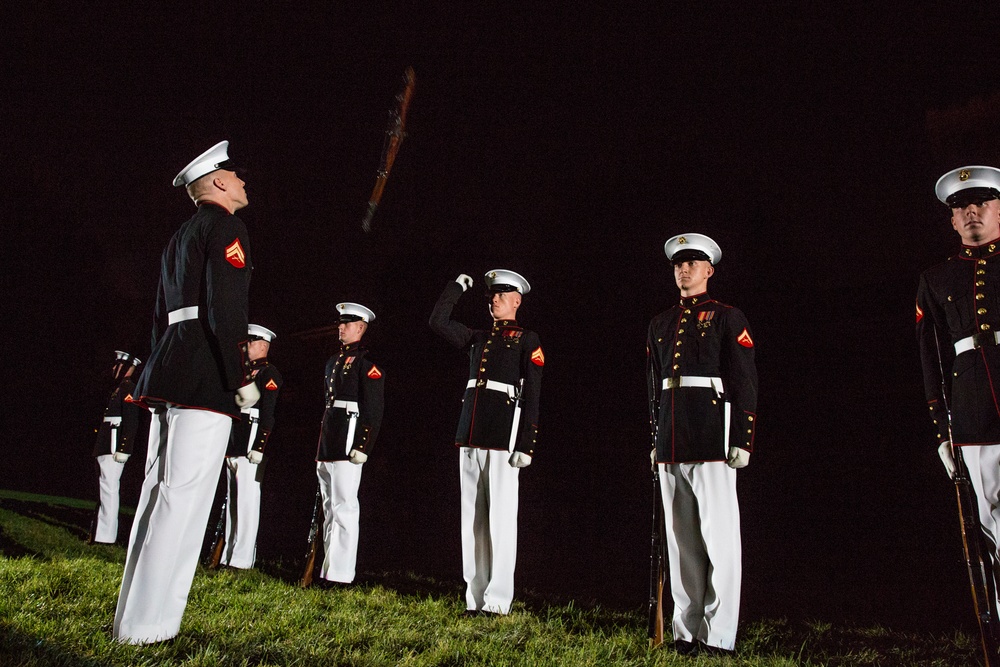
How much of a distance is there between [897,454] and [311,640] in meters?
8.29

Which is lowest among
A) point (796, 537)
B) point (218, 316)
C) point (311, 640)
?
point (311, 640)

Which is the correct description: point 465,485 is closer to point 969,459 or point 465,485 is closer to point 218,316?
point 218,316

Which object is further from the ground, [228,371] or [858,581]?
[228,371]

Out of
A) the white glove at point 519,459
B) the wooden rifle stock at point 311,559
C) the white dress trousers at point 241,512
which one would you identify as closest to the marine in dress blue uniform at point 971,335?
the white glove at point 519,459

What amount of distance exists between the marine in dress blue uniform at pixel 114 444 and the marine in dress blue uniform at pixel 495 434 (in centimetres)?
548

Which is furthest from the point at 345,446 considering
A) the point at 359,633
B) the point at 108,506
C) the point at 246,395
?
the point at 108,506

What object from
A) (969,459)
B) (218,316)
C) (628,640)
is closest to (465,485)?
(628,640)

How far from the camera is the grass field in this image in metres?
3.06

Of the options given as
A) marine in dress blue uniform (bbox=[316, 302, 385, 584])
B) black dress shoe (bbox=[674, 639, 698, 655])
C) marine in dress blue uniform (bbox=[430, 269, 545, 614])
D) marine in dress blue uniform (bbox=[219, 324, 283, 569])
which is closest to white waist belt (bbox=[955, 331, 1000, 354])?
black dress shoe (bbox=[674, 639, 698, 655])

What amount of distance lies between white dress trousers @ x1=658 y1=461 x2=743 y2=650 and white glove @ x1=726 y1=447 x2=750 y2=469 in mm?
77

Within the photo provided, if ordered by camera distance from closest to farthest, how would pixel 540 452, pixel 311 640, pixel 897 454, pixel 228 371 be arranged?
pixel 228 371, pixel 311 640, pixel 897 454, pixel 540 452

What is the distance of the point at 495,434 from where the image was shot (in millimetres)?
5195

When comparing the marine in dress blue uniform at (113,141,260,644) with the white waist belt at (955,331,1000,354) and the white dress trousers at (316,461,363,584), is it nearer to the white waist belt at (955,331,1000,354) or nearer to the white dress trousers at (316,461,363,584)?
the white dress trousers at (316,461,363,584)

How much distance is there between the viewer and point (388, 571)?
23.4 feet
